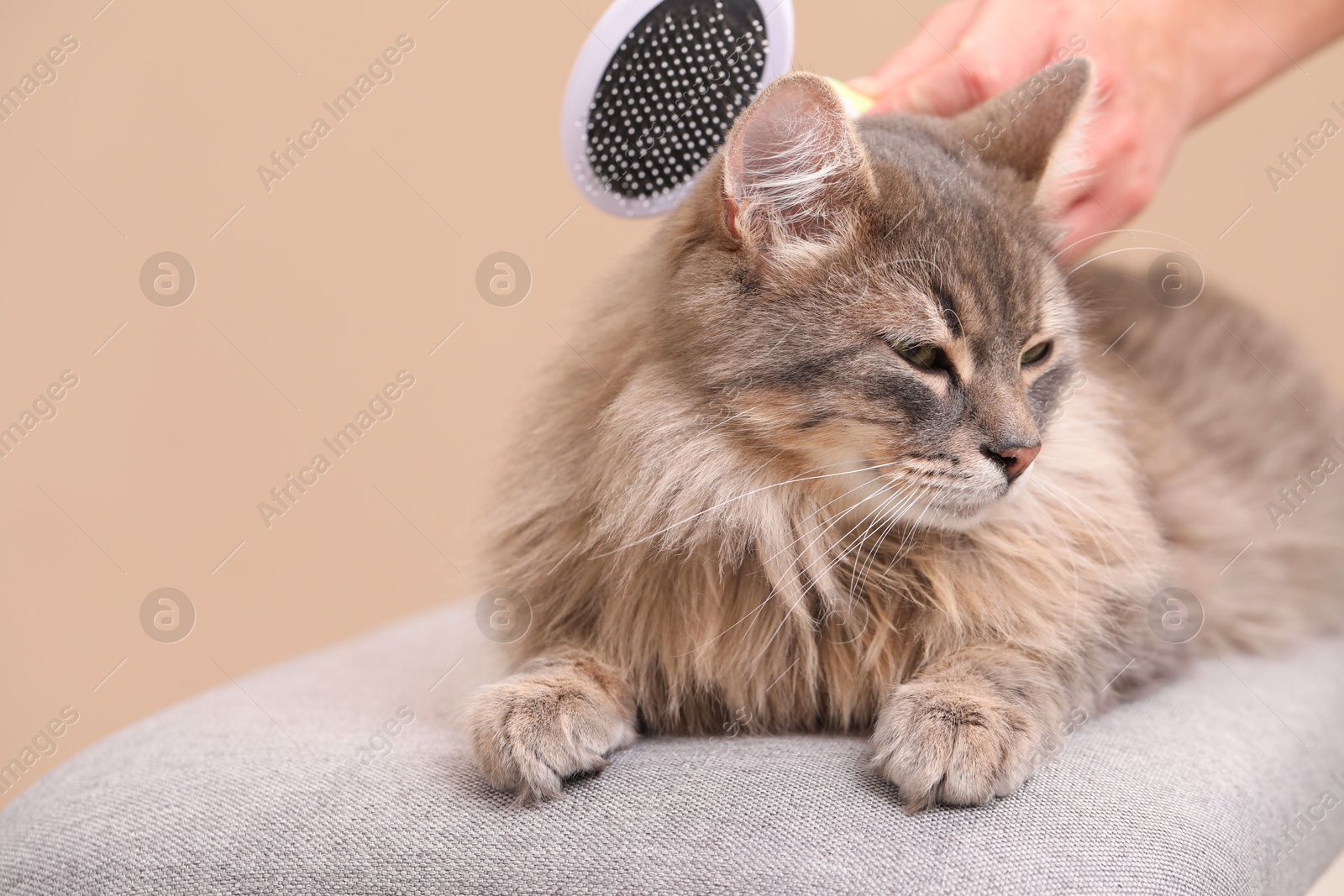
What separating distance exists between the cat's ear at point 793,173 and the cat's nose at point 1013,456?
31 cm

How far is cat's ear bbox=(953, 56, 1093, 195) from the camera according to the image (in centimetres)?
145

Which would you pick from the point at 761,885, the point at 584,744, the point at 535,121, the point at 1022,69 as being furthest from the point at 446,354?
the point at 761,885

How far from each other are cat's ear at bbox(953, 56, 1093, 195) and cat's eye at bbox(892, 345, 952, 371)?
1.29ft

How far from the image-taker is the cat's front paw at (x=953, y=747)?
1055mm

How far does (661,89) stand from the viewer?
58.0 inches

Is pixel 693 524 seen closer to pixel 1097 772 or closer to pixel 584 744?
pixel 584 744

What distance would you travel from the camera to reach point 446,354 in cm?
284

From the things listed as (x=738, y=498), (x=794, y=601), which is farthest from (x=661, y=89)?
(x=794, y=601)

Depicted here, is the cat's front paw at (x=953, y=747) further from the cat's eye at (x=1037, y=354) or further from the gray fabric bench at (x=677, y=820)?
the cat's eye at (x=1037, y=354)

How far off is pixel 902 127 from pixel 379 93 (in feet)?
5.36

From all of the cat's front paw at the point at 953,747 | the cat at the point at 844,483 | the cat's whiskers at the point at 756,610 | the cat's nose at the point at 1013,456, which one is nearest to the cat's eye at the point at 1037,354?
the cat at the point at 844,483

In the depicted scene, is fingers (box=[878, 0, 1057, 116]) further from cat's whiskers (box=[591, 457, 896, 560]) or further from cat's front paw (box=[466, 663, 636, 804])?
cat's front paw (box=[466, 663, 636, 804])

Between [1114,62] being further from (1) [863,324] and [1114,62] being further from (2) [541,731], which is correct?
(2) [541,731]

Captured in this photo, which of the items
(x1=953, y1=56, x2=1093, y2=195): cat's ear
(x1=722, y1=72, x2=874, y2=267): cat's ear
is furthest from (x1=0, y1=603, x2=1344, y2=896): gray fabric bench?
(x1=953, y1=56, x2=1093, y2=195): cat's ear
